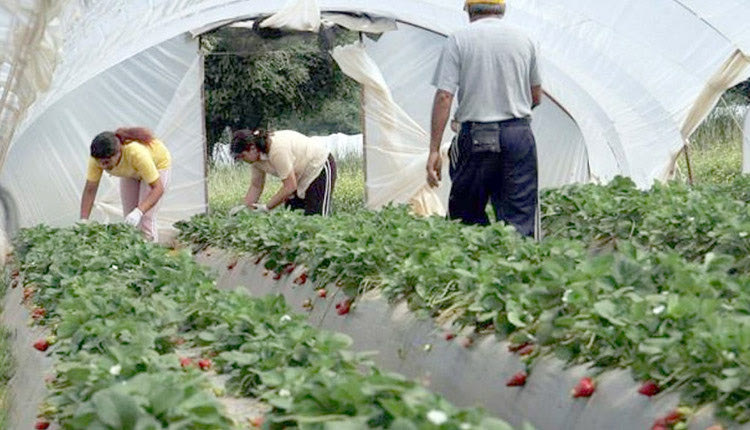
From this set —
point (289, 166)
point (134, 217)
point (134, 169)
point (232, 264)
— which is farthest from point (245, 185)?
point (232, 264)

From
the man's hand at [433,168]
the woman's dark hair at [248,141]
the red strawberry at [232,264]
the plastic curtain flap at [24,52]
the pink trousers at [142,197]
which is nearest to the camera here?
the plastic curtain flap at [24,52]

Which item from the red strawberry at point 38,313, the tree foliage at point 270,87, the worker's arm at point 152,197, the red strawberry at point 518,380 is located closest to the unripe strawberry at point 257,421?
the red strawberry at point 518,380

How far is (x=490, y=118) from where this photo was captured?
8.34 m

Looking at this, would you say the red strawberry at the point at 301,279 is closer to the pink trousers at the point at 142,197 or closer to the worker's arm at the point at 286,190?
the pink trousers at the point at 142,197

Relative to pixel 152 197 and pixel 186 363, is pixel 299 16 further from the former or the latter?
pixel 186 363

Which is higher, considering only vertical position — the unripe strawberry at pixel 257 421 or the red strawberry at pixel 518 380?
the unripe strawberry at pixel 257 421

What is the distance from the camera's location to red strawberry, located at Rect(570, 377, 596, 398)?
4477 millimetres

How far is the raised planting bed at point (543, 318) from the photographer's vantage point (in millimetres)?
4105

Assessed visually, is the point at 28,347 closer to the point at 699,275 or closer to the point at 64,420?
the point at 64,420

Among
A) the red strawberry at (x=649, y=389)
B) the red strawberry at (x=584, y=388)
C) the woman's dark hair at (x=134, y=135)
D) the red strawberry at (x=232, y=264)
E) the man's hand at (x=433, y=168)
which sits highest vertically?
the red strawberry at (x=649, y=389)

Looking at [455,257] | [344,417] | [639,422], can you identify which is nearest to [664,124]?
[455,257]

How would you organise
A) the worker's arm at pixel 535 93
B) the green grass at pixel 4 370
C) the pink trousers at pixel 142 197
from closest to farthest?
the green grass at pixel 4 370
the worker's arm at pixel 535 93
the pink trousers at pixel 142 197

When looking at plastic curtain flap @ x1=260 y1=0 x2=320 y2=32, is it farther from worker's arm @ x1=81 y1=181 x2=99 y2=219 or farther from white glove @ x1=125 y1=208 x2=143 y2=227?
white glove @ x1=125 y1=208 x2=143 y2=227

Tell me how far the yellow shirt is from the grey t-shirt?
335 cm
